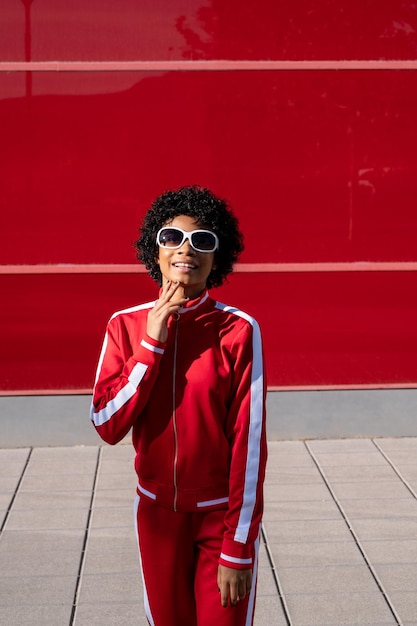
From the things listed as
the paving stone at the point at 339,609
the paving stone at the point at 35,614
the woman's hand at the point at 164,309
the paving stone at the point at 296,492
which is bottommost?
the paving stone at the point at 35,614

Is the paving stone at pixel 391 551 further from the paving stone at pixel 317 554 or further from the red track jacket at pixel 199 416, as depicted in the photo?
the red track jacket at pixel 199 416

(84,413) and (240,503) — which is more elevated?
(240,503)

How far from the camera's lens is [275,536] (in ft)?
15.9

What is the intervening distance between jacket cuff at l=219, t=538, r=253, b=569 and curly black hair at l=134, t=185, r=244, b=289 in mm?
809

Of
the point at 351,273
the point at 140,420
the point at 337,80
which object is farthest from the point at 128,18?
the point at 140,420

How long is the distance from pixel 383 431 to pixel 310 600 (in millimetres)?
2731

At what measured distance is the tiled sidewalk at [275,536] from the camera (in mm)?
4047

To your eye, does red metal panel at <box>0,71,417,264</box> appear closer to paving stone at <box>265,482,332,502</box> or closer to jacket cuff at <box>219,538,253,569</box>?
paving stone at <box>265,482,332,502</box>

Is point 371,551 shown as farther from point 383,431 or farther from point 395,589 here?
point 383,431

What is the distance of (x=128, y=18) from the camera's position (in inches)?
253

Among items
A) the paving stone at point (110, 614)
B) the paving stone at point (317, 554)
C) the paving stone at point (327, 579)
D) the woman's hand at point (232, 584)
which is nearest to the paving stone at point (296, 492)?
the paving stone at point (317, 554)

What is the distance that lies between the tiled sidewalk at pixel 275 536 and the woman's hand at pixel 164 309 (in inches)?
69.5

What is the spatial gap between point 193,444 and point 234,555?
0.32m

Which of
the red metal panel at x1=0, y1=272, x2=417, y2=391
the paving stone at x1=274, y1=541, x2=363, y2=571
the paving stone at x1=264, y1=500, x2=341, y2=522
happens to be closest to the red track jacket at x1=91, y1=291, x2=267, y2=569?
the paving stone at x1=274, y1=541, x2=363, y2=571
